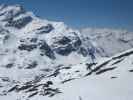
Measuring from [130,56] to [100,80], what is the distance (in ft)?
103

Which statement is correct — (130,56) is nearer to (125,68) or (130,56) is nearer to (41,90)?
(125,68)

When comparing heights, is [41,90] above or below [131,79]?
below

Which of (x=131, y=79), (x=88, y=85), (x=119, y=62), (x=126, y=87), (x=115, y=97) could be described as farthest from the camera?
(x=119, y=62)

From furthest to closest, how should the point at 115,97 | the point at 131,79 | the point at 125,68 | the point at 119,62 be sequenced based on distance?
the point at 119,62
the point at 125,68
the point at 131,79
the point at 115,97

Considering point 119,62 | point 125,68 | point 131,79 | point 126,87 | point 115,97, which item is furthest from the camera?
point 119,62

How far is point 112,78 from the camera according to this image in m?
164

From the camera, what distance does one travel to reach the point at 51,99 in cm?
15738

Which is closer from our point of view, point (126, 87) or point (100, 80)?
point (126, 87)

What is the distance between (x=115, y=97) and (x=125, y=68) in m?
41.7

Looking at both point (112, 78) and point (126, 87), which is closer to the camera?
point (126, 87)

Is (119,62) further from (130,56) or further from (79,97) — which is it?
(79,97)

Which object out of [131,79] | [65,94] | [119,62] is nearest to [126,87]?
[131,79]

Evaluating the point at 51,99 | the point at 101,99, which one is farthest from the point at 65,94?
the point at 101,99

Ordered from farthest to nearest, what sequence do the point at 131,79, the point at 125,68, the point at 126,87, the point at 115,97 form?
1. the point at 125,68
2. the point at 131,79
3. the point at 126,87
4. the point at 115,97
